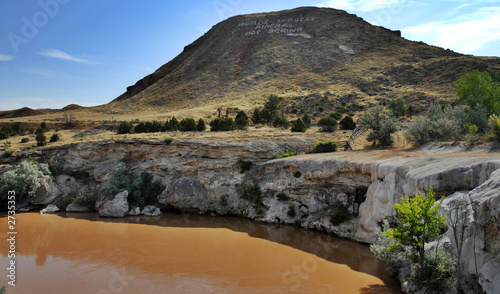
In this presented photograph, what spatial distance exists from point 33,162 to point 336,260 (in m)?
26.6

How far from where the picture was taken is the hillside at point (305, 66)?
164 ft

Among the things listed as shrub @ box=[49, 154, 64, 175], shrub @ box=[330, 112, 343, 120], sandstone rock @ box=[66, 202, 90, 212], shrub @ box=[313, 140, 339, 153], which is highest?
shrub @ box=[330, 112, 343, 120]

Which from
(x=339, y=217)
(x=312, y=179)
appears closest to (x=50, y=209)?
(x=312, y=179)

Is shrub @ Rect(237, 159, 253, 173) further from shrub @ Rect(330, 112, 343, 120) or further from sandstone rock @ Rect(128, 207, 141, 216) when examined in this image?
shrub @ Rect(330, 112, 343, 120)

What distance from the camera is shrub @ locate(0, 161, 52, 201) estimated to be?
2441 cm

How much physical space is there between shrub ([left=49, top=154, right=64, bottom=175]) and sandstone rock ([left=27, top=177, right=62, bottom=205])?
151 cm

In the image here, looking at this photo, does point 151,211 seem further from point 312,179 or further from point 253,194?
Result: point 312,179

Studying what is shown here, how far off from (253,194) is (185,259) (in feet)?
26.7

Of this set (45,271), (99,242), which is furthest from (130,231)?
(45,271)

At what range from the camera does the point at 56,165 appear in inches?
1077

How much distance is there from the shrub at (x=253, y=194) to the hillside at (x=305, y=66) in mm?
28239

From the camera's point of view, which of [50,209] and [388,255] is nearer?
[388,255]
